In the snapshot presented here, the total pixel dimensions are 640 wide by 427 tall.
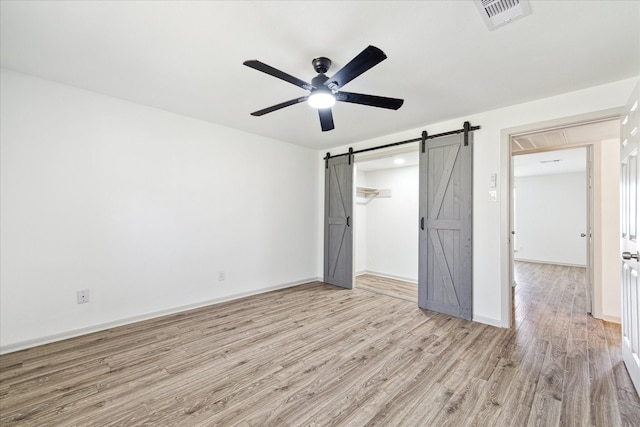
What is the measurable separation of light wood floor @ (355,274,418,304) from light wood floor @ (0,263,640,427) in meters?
0.97

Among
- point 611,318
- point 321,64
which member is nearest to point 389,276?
point 611,318

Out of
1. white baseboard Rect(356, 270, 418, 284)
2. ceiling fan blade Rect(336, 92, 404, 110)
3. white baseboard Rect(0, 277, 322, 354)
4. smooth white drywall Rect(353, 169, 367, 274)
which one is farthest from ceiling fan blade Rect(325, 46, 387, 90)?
white baseboard Rect(356, 270, 418, 284)

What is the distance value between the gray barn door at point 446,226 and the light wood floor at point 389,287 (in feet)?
1.81

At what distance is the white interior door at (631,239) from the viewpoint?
74.9 inches

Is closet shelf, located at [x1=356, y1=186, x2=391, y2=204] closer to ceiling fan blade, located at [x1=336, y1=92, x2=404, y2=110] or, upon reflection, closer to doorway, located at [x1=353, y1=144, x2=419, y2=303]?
doorway, located at [x1=353, y1=144, x2=419, y2=303]

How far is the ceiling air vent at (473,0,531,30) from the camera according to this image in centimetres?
161

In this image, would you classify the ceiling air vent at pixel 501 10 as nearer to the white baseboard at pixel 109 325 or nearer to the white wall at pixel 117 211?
the white wall at pixel 117 211

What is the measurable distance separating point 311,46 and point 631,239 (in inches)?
109

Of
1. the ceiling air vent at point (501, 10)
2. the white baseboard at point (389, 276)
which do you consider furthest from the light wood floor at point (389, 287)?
the ceiling air vent at point (501, 10)

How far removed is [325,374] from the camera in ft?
7.11

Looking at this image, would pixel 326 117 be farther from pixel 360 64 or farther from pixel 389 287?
pixel 389 287

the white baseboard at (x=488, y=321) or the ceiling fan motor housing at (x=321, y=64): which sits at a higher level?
the ceiling fan motor housing at (x=321, y=64)

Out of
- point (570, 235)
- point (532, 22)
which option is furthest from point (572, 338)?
point (570, 235)

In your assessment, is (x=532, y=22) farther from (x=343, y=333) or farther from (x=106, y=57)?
(x=106, y=57)
